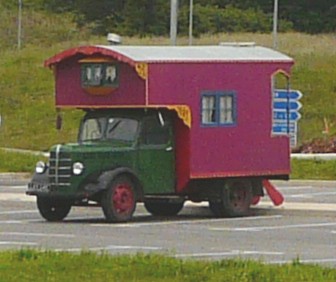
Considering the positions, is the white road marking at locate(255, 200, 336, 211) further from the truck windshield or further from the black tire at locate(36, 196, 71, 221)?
the black tire at locate(36, 196, 71, 221)

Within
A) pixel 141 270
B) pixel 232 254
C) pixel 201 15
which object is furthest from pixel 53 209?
pixel 201 15

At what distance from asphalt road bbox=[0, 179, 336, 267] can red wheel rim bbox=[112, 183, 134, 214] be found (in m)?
0.32

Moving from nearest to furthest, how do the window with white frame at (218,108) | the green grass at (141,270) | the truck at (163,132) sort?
the green grass at (141,270) → the truck at (163,132) → the window with white frame at (218,108)

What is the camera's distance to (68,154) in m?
22.9

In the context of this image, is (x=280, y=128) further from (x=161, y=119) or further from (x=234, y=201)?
(x=161, y=119)

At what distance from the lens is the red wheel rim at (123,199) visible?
22703mm

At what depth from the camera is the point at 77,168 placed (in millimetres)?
22719

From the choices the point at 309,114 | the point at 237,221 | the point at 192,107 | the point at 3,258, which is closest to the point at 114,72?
the point at 192,107

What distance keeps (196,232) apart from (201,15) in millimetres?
58971

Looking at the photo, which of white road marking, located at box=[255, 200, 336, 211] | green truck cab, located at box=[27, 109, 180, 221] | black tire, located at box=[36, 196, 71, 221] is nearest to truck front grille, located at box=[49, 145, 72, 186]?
green truck cab, located at box=[27, 109, 180, 221]

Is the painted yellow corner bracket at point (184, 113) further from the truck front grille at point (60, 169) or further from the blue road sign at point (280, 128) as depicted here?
the blue road sign at point (280, 128)

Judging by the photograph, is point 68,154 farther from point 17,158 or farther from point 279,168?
point 17,158

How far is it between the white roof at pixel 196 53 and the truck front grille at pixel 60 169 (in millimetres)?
1969

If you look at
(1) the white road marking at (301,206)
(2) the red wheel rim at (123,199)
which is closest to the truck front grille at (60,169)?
(2) the red wheel rim at (123,199)
